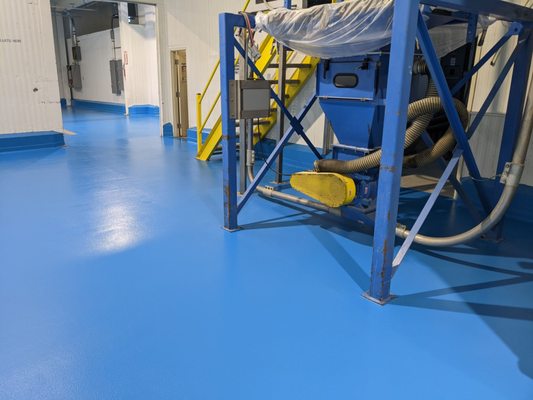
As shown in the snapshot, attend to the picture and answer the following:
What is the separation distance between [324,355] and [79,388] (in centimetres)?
145

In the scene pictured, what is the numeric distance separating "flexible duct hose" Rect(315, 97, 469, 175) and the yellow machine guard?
16 centimetres

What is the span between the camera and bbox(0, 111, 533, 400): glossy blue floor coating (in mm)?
2363

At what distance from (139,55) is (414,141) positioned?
1477cm

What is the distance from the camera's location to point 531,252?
164 inches

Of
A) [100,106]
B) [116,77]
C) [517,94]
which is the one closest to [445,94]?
[517,94]

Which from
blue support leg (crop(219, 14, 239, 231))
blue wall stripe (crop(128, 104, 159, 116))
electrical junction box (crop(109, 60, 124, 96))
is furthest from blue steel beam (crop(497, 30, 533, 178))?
electrical junction box (crop(109, 60, 124, 96))

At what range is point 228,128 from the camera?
4.25m

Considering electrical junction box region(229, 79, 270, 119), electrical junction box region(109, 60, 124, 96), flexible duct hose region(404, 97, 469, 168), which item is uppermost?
electrical junction box region(109, 60, 124, 96)

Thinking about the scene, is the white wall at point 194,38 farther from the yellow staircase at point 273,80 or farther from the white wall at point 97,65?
the white wall at point 97,65

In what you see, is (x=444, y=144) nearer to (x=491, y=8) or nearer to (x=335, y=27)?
(x=491, y=8)

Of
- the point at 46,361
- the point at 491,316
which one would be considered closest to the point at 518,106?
the point at 491,316

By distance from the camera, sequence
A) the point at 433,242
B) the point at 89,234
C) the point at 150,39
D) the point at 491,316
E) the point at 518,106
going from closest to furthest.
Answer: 1. the point at 491,316
2. the point at 433,242
3. the point at 518,106
4. the point at 89,234
5. the point at 150,39

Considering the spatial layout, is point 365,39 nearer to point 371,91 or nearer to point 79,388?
point 371,91

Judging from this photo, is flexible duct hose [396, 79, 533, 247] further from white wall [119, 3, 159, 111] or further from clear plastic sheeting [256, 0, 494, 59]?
white wall [119, 3, 159, 111]
